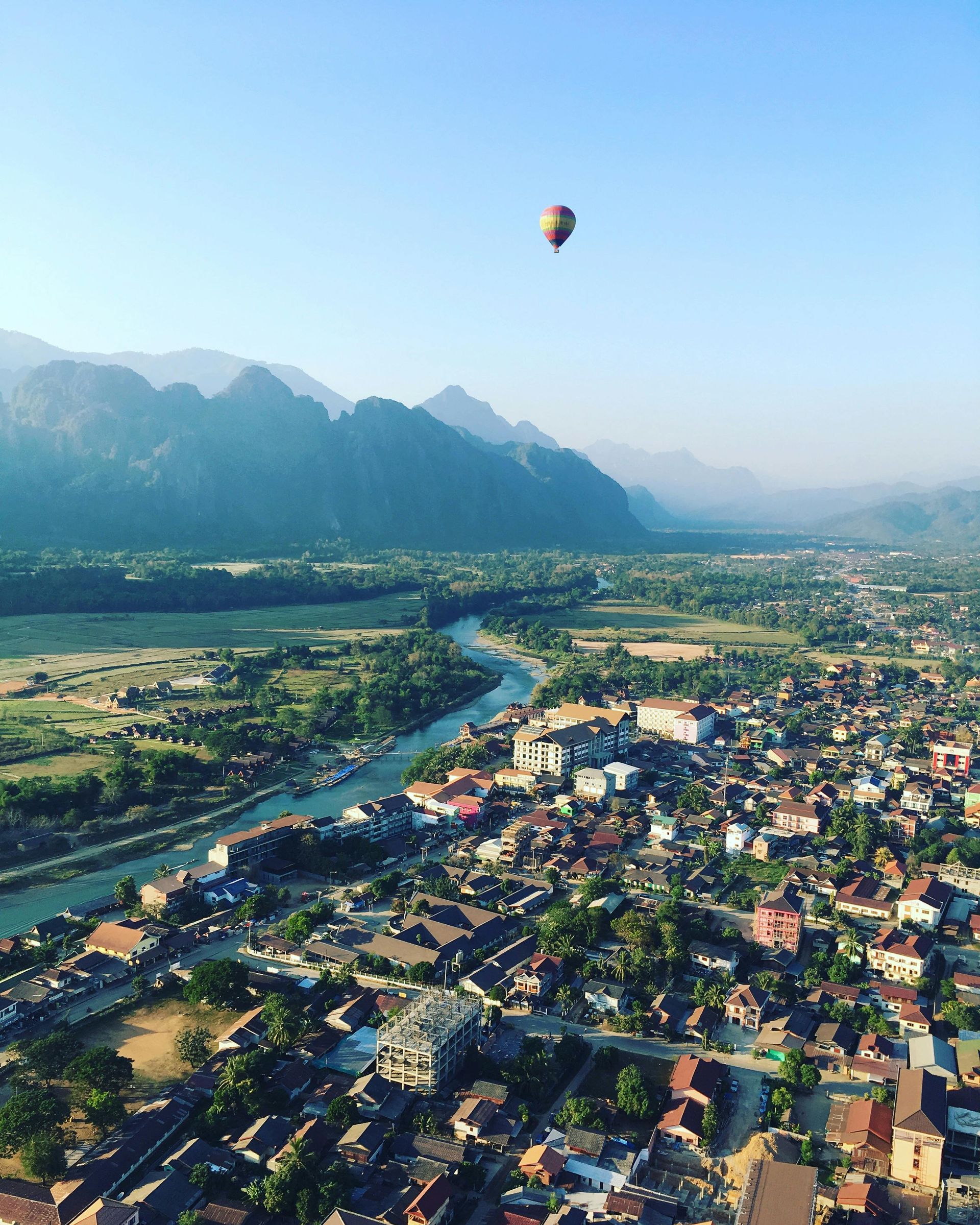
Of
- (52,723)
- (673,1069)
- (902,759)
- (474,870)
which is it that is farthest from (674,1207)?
(52,723)

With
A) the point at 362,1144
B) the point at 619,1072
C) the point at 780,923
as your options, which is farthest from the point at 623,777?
the point at 362,1144

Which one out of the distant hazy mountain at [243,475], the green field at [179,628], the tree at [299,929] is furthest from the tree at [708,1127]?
the distant hazy mountain at [243,475]

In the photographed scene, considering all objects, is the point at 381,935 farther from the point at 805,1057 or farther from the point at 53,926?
the point at 805,1057

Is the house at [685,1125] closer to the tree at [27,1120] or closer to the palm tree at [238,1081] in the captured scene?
the palm tree at [238,1081]

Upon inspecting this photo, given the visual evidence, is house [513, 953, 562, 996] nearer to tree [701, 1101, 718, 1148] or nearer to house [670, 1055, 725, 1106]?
house [670, 1055, 725, 1106]

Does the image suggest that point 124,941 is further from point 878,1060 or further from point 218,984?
point 878,1060

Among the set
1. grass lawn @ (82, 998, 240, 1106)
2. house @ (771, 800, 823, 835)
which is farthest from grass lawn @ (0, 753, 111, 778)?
house @ (771, 800, 823, 835)
